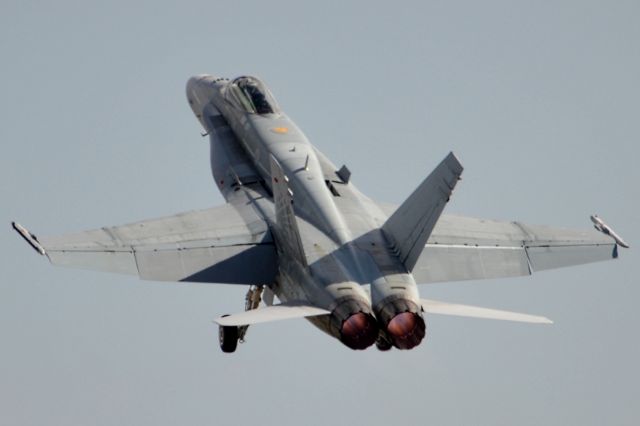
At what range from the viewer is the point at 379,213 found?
41.4 meters

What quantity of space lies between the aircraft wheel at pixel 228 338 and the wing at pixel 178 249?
1.96m

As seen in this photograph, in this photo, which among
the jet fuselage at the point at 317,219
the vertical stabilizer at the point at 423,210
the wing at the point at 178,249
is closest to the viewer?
the jet fuselage at the point at 317,219

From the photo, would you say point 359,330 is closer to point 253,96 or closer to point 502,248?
point 502,248

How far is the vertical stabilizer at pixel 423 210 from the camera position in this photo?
122 feet

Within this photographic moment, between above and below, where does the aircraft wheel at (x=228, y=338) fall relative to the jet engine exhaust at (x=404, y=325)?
below

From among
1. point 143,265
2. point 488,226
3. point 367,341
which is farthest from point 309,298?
point 488,226

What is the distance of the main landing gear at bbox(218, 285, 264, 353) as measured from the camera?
4088 cm

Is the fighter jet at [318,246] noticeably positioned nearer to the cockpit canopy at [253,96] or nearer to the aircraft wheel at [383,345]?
the aircraft wheel at [383,345]

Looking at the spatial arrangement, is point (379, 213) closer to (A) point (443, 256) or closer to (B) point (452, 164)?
(A) point (443, 256)

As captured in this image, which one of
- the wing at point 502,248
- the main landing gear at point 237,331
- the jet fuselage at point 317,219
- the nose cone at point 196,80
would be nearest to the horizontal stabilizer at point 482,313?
the jet fuselage at point 317,219

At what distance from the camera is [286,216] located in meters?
38.0

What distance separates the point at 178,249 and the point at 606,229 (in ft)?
37.4

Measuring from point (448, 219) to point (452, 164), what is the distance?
229 inches

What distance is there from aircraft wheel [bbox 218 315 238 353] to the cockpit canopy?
25.3 ft
